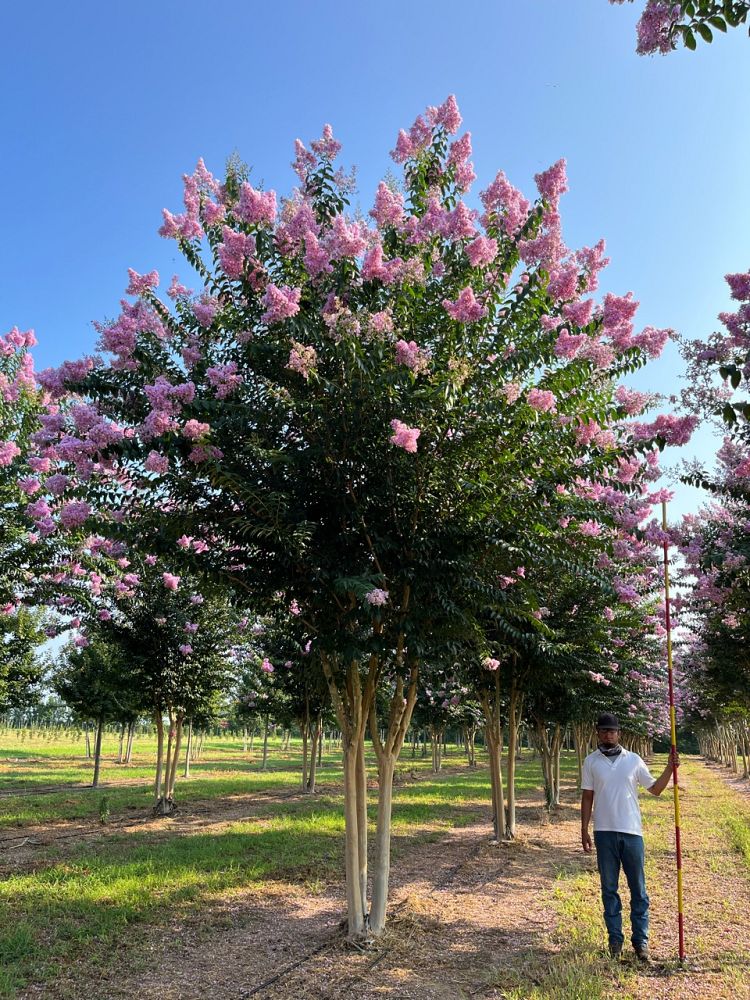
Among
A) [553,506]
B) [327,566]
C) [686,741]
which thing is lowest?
[686,741]

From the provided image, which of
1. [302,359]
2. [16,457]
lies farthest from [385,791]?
[16,457]

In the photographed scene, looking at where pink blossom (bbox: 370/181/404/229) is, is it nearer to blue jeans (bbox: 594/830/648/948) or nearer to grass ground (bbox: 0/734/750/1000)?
blue jeans (bbox: 594/830/648/948)

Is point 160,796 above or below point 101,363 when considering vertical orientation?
below

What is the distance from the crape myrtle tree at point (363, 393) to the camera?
5.52 meters

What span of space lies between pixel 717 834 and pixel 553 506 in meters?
11.9

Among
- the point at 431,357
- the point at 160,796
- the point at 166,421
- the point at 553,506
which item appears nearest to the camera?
the point at 166,421

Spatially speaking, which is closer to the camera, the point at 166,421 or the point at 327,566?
the point at 166,421

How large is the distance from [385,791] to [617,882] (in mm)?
2228

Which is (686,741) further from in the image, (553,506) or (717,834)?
(553,506)

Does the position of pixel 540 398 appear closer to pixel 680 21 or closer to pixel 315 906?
pixel 680 21

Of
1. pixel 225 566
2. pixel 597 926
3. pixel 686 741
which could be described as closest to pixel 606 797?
pixel 597 926

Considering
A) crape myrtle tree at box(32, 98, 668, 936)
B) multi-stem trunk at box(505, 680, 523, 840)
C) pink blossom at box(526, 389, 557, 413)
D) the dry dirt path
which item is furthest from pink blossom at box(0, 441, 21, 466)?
multi-stem trunk at box(505, 680, 523, 840)

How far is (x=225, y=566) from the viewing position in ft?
21.2

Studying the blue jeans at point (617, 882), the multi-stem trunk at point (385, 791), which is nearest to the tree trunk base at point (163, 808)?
the multi-stem trunk at point (385, 791)
